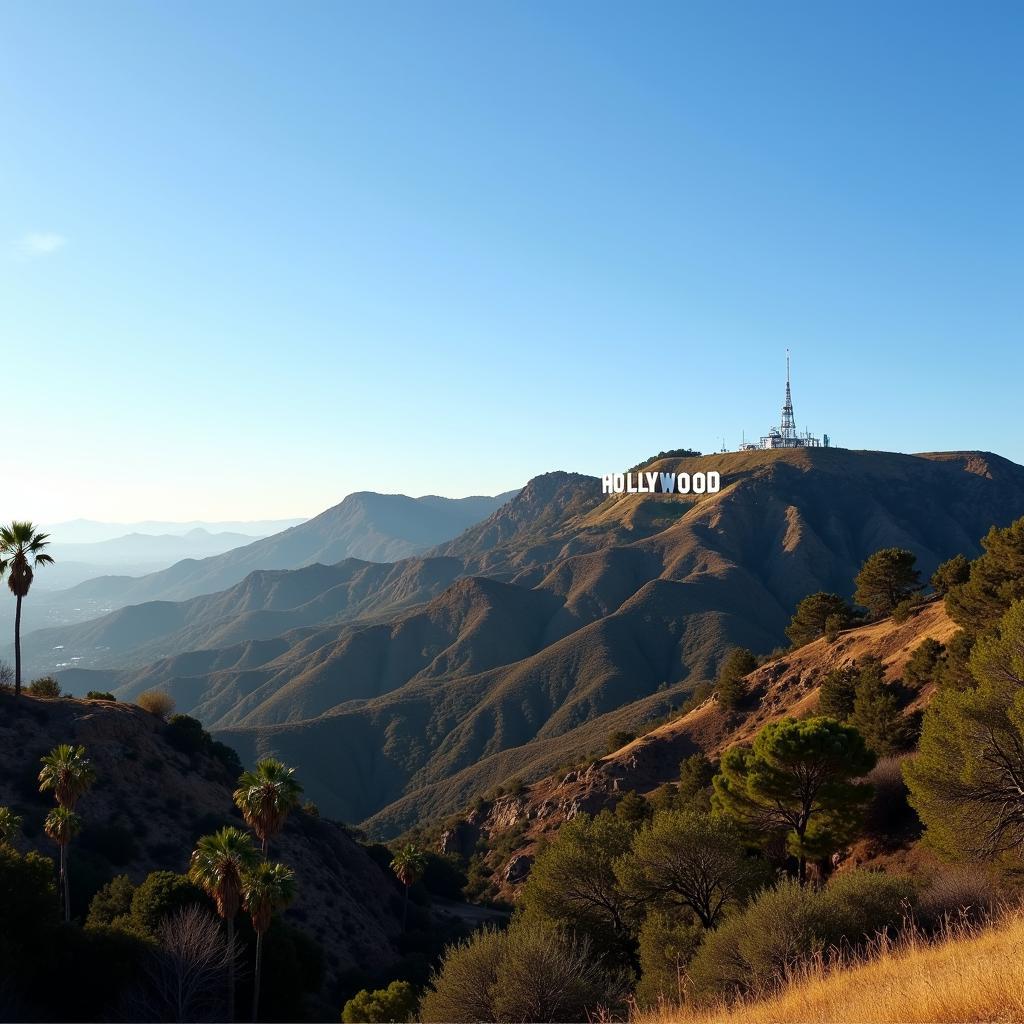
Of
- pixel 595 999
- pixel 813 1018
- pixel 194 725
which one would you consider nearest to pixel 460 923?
pixel 194 725

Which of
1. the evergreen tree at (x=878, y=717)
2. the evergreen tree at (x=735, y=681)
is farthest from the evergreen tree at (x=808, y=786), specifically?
the evergreen tree at (x=735, y=681)

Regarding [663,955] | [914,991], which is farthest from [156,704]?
[914,991]

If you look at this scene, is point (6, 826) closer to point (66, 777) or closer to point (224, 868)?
point (66, 777)

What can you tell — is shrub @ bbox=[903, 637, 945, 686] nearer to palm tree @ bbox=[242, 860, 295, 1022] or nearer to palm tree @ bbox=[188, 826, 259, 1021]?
palm tree @ bbox=[242, 860, 295, 1022]

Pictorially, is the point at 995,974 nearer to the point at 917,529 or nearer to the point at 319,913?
the point at 319,913

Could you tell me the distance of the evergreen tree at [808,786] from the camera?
26359 millimetres

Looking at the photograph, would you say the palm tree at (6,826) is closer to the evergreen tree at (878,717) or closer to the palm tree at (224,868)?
the palm tree at (224,868)

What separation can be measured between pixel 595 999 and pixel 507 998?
1715 mm

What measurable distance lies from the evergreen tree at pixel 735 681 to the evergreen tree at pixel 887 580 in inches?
427

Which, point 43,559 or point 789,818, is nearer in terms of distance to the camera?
point 789,818

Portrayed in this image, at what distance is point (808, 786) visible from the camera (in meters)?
26.9

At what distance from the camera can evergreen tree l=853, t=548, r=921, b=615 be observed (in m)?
60.4

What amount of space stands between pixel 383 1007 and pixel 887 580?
51.7 m

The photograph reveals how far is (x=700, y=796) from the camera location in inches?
1695
